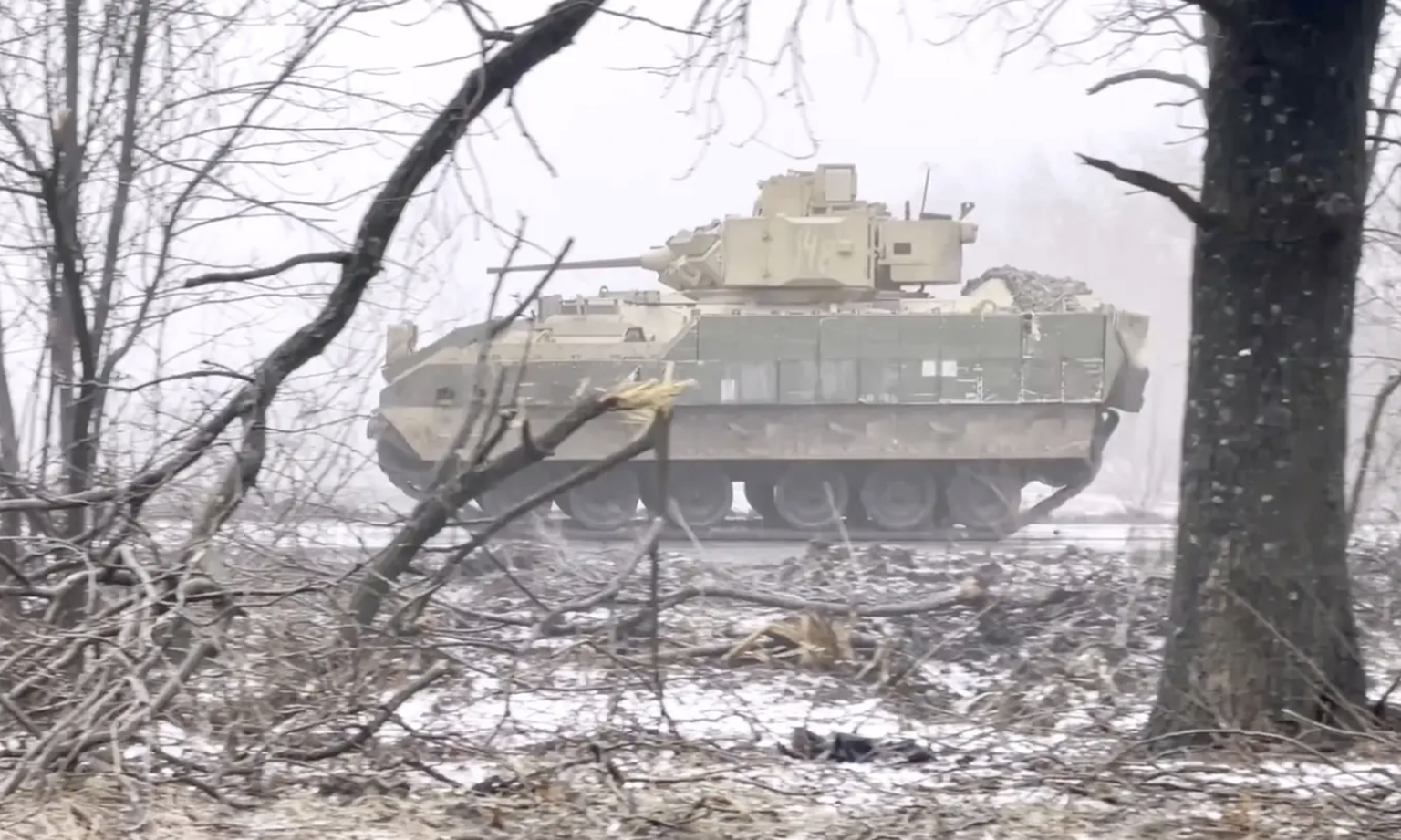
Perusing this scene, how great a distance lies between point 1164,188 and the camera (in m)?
4.95

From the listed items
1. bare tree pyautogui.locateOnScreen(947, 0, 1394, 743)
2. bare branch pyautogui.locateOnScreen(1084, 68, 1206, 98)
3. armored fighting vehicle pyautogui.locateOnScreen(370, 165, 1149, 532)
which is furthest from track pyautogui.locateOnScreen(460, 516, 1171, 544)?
bare tree pyautogui.locateOnScreen(947, 0, 1394, 743)

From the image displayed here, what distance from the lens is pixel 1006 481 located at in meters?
16.8

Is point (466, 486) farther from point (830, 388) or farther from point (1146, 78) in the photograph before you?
point (830, 388)

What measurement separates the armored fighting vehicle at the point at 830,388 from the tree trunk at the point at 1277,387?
11188 mm

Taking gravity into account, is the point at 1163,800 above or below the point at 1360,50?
below

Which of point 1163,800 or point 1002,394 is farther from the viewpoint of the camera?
point 1002,394

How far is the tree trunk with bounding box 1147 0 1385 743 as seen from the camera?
494 centimetres

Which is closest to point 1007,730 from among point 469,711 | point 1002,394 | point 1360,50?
point 469,711

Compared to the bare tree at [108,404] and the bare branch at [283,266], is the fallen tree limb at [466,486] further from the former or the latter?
the bare branch at [283,266]

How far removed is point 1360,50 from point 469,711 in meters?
3.58

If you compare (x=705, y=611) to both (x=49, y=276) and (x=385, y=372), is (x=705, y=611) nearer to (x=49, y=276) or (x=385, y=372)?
(x=49, y=276)

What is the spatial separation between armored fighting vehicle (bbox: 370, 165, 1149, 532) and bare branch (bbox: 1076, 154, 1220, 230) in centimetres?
1126

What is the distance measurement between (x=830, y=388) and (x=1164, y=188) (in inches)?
459

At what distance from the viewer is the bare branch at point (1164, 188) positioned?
15.8 ft
